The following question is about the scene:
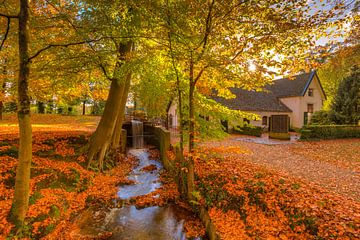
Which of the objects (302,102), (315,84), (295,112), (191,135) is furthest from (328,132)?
(191,135)

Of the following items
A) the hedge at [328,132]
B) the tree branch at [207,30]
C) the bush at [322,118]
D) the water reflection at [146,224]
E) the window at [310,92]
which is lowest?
the water reflection at [146,224]

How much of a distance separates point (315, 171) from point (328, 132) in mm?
12389

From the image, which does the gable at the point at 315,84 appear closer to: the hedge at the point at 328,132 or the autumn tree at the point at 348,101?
the autumn tree at the point at 348,101

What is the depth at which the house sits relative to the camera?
1017 inches

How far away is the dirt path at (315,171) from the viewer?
22.7 feet

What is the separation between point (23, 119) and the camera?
14.3 ft

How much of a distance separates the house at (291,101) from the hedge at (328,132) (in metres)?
7.32

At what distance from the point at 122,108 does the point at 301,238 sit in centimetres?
1050

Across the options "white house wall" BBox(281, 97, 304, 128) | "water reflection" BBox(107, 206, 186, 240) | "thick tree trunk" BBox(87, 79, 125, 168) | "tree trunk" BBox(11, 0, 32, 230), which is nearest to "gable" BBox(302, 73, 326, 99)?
"white house wall" BBox(281, 97, 304, 128)

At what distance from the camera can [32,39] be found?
715cm

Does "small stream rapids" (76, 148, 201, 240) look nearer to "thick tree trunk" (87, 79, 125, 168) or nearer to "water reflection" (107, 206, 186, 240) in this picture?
"water reflection" (107, 206, 186, 240)

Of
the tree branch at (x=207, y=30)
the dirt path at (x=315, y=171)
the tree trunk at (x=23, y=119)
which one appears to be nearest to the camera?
the tree trunk at (x=23, y=119)

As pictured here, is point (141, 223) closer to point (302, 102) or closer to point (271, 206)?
point (271, 206)

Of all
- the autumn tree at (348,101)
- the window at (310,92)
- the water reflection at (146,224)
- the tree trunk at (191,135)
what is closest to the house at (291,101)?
the window at (310,92)
